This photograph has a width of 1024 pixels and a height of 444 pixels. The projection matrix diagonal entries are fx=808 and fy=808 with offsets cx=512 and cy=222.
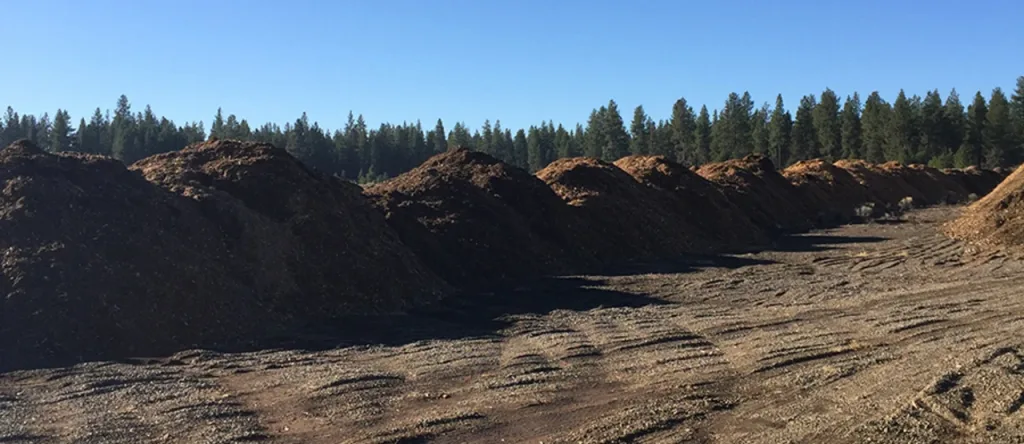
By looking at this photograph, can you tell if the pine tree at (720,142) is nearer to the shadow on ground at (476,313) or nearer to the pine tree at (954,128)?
the pine tree at (954,128)

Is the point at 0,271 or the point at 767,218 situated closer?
the point at 0,271

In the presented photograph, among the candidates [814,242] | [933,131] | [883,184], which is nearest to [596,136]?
[933,131]

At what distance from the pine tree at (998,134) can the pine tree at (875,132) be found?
361 inches

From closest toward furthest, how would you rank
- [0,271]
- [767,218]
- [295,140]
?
[0,271] < [767,218] < [295,140]

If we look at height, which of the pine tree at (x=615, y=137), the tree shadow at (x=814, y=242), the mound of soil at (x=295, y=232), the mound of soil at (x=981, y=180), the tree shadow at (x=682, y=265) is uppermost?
the pine tree at (x=615, y=137)

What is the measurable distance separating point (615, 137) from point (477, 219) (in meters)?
76.4

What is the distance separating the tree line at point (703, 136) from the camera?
274ft

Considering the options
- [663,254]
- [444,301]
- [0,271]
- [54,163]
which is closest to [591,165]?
[663,254]

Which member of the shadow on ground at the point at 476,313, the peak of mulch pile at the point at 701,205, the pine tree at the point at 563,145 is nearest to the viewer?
the shadow on ground at the point at 476,313

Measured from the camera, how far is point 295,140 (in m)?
97.2

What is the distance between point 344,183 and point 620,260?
8.58 meters

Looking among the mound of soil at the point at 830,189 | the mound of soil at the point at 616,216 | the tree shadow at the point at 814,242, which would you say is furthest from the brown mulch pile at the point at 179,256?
the mound of soil at the point at 830,189

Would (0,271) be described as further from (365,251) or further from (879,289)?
(879,289)

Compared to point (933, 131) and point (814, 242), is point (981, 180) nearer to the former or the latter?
point (933, 131)
